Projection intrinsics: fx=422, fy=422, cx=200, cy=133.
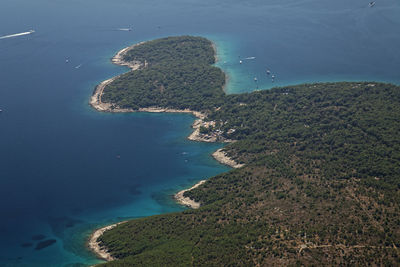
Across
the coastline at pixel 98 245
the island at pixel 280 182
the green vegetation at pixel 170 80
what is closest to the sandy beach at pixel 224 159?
the island at pixel 280 182

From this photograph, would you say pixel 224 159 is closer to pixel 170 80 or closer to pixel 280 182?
pixel 280 182

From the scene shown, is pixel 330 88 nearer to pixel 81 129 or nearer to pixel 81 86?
pixel 81 129

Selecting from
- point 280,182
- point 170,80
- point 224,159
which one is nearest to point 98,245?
point 280,182

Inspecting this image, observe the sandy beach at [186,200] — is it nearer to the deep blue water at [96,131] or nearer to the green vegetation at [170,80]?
the deep blue water at [96,131]

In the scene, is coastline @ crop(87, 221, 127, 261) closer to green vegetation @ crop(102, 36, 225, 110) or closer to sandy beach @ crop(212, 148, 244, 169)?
sandy beach @ crop(212, 148, 244, 169)

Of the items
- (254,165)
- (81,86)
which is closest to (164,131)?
(254,165)

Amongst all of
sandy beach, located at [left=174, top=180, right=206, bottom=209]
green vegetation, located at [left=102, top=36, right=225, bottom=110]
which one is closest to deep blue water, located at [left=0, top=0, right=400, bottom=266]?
sandy beach, located at [left=174, top=180, right=206, bottom=209]
